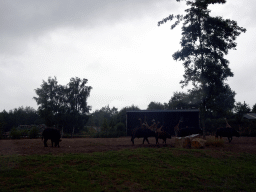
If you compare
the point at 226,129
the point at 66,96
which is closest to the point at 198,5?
the point at 226,129

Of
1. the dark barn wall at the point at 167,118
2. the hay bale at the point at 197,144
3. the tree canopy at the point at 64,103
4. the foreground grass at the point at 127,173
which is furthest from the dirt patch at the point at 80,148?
the tree canopy at the point at 64,103

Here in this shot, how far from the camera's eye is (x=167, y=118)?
116ft

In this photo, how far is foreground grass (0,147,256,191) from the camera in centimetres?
659

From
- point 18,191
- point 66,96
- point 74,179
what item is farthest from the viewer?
point 66,96

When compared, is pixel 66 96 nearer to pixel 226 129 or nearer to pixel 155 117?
pixel 155 117

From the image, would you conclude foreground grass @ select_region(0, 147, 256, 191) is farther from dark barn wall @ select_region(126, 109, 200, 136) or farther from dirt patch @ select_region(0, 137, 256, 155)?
dark barn wall @ select_region(126, 109, 200, 136)

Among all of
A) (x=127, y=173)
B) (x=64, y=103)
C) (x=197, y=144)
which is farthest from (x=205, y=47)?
(x=64, y=103)

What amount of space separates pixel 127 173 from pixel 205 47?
19587 mm

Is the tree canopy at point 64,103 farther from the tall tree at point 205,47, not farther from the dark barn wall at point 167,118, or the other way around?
the tall tree at point 205,47

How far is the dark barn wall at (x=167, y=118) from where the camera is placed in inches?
1377

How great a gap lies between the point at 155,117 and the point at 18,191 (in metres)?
30.6

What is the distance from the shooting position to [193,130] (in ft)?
83.1

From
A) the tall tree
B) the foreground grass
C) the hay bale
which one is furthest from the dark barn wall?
the foreground grass

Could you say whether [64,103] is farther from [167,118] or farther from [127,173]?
[127,173]
